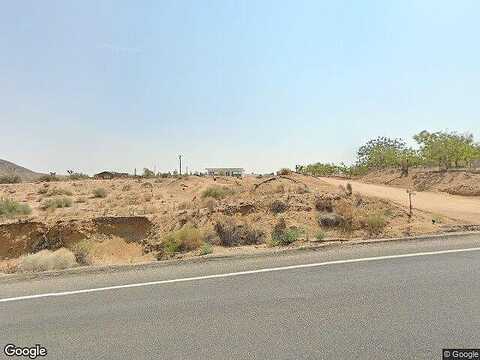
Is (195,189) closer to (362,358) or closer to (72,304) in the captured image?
(72,304)

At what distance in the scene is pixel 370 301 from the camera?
6.02 m

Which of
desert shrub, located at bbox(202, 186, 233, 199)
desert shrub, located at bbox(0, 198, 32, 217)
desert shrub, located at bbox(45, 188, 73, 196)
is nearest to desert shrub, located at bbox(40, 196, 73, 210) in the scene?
desert shrub, located at bbox(0, 198, 32, 217)

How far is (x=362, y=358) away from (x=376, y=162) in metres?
57.7

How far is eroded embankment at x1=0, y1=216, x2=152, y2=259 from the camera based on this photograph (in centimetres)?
1847

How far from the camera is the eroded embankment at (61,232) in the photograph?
18469 mm

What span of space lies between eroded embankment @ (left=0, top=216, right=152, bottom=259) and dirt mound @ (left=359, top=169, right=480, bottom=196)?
2279 centimetres

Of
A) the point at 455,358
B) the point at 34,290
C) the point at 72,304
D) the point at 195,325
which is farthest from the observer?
the point at 34,290

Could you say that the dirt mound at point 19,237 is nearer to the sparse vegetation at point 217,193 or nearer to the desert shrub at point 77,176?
the sparse vegetation at point 217,193

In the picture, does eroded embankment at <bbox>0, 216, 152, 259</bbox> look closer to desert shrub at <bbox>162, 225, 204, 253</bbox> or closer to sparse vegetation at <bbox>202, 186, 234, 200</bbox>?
desert shrub at <bbox>162, 225, 204, 253</bbox>

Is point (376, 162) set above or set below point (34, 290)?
above

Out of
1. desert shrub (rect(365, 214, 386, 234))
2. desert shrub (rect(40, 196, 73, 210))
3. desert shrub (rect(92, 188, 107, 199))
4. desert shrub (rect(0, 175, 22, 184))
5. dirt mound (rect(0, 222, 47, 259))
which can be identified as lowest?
dirt mound (rect(0, 222, 47, 259))

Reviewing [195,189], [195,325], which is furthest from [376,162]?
[195,325]

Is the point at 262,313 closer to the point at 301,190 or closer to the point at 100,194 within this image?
the point at 301,190

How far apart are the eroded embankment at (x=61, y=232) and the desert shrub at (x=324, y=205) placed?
7563 mm
